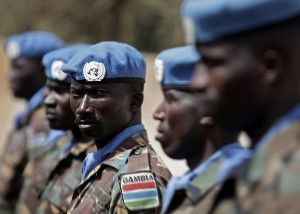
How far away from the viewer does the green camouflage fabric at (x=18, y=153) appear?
741 centimetres

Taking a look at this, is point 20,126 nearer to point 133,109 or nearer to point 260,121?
point 133,109

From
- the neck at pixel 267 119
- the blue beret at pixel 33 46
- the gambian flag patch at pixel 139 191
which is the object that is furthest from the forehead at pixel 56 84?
the neck at pixel 267 119

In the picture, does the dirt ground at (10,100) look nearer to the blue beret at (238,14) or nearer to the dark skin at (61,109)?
the dark skin at (61,109)

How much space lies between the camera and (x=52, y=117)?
19.2 feet

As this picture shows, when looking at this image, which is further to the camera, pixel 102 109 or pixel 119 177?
pixel 102 109

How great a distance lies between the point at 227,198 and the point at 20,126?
5251 millimetres

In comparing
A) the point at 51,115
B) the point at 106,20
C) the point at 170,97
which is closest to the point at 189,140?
the point at 170,97

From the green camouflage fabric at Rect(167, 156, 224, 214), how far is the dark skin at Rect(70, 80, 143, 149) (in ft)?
4.28

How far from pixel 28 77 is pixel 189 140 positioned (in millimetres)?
4579

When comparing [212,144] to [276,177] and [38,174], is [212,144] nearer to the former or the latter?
[276,177]

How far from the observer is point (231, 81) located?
251 cm

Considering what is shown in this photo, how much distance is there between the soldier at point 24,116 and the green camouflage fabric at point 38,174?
342 millimetres

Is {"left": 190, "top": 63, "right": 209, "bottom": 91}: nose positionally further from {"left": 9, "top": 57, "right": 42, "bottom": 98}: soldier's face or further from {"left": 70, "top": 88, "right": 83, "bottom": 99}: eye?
{"left": 9, "top": 57, "right": 42, "bottom": 98}: soldier's face

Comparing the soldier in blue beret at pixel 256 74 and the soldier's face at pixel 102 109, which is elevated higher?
the soldier in blue beret at pixel 256 74
